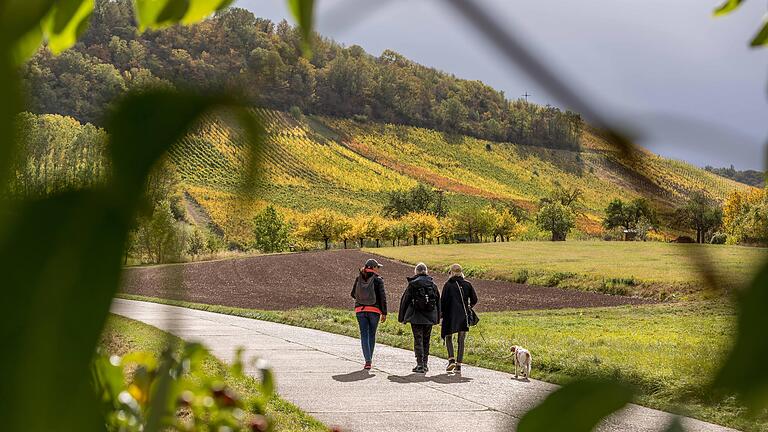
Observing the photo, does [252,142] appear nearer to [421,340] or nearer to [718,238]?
[718,238]

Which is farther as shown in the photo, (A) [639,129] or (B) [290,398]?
(B) [290,398]

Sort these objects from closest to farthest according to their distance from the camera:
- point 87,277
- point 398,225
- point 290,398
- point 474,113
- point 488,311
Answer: point 87,277
point 474,113
point 290,398
point 488,311
point 398,225

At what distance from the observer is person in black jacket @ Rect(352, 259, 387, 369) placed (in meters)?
11.3

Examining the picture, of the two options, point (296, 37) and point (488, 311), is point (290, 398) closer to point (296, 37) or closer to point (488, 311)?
point (296, 37)

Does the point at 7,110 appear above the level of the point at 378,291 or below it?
above

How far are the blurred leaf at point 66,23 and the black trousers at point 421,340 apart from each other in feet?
36.5

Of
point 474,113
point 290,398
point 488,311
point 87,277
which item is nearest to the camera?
point 87,277

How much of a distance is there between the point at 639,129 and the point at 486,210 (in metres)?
50.4

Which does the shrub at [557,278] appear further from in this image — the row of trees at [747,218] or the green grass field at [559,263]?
the row of trees at [747,218]

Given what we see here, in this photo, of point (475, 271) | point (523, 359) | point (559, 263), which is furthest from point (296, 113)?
point (559, 263)

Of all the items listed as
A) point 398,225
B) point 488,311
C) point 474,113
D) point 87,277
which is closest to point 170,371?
point 87,277

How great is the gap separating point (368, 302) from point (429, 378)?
1.39m

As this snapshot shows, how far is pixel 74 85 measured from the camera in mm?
219

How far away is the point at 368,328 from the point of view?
11.3 m
